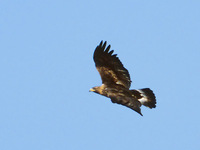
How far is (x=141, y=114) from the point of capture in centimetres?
1214

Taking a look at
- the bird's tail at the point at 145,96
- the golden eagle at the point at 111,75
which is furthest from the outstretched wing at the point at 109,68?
the bird's tail at the point at 145,96

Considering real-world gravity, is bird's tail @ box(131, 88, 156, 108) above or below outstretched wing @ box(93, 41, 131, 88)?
below

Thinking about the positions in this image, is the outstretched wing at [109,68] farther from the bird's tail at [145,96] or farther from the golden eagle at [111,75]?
the bird's tail at [145,96]

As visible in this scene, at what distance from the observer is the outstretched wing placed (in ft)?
44.3

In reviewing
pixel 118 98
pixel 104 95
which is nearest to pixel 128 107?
pixel 118 98

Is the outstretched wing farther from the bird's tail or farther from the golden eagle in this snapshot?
the bird's tail

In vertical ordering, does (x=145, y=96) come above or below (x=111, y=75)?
below

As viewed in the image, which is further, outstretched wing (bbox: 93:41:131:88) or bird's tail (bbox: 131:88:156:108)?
bird's tail (bbox: 131:88:156:108)

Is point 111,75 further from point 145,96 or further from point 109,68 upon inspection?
point 145,96

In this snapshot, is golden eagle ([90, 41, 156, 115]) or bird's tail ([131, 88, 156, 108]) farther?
bird's tail ([131, 88, 156, 108])

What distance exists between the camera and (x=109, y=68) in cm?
1368

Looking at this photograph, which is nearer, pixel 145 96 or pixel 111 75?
pixel 111 75

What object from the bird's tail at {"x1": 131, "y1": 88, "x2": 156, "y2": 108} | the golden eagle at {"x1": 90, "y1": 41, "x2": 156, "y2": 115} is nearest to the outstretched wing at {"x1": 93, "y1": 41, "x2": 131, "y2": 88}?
the golden eagle at {"x1": 90, "y1": 41, "x2": 156, "y2": 115}

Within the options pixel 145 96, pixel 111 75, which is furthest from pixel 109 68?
pixel 145 96
